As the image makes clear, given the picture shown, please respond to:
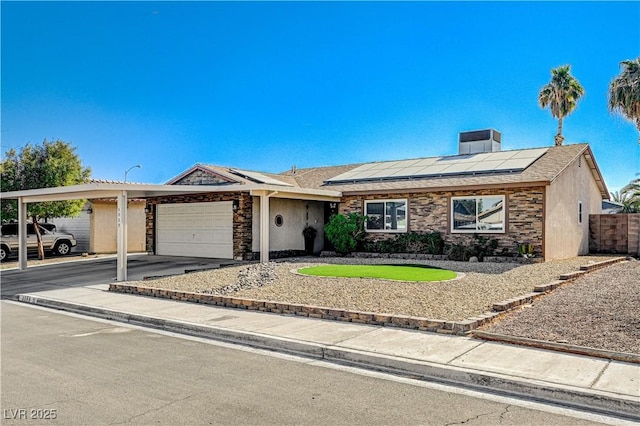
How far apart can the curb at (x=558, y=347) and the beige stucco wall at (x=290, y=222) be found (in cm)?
1297

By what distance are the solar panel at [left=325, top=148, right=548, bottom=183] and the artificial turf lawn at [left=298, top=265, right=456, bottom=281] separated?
6203mm

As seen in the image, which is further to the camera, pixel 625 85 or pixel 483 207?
pixel 625 85

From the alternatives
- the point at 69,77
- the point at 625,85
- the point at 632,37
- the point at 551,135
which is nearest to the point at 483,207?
the point at 632,37

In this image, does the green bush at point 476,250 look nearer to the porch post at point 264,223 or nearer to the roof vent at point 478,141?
the porch post at point 264,223

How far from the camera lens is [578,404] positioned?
486 centimetres

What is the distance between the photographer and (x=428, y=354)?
6.30 m

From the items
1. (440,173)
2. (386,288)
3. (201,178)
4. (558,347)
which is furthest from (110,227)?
(558,347)

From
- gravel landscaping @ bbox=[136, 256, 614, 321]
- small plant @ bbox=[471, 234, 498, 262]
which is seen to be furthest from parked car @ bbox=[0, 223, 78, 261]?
small plant @ bbox=[471, 234, 498, 262]

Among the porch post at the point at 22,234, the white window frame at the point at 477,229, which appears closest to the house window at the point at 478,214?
the white window frame at the point at 477,229

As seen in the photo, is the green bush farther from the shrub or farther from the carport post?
the carport post

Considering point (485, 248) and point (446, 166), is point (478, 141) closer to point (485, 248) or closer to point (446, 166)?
point (446, 166)

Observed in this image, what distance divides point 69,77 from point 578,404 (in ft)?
60.6

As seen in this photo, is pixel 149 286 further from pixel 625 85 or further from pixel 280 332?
pixel 625 85

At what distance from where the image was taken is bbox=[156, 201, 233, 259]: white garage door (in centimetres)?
1975
